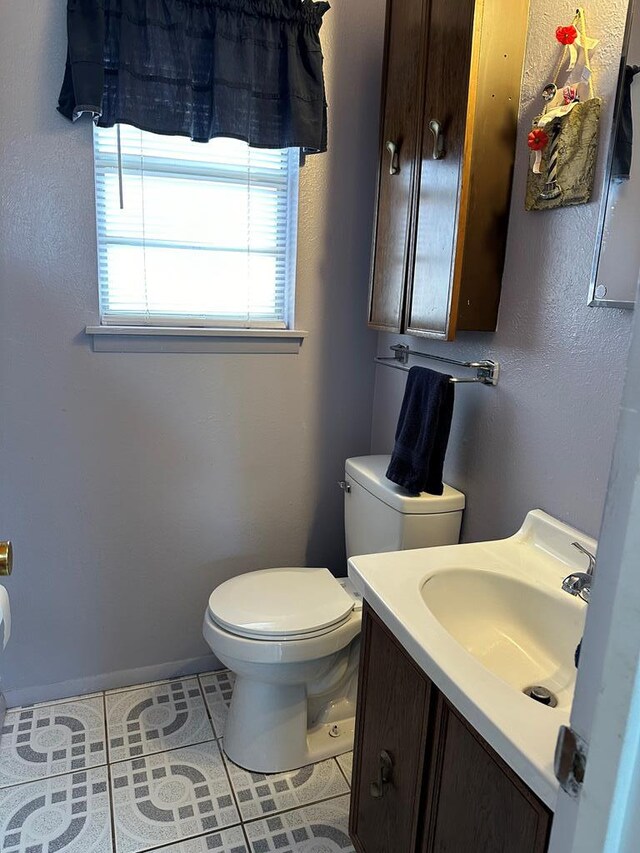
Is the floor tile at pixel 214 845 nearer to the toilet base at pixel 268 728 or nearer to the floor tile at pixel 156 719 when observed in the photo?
the toilet base at pixel 268 728

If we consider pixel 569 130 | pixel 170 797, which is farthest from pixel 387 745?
pixel 569 130

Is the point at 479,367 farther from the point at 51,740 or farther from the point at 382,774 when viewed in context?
the point at 51,740

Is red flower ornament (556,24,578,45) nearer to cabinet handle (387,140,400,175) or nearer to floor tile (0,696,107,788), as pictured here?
cabinet handle (387,140,400,175)

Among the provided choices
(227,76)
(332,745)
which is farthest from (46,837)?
(227,76)

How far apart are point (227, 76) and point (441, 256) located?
2.73 ft

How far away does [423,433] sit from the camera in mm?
1608

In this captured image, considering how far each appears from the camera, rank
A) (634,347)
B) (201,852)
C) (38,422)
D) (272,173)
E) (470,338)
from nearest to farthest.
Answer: (634,347)
(201,852)
(470,338)
(38,422)
(272,173)

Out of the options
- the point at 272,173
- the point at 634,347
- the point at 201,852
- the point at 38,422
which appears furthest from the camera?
the point at 272,173

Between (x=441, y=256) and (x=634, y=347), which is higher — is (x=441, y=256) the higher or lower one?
the higher one

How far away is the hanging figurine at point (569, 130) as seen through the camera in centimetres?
119

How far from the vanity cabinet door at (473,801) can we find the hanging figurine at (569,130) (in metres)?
1.03

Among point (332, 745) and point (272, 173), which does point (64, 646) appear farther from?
point (272, 173)

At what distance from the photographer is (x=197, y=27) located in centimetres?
166

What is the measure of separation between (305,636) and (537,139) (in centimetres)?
133
